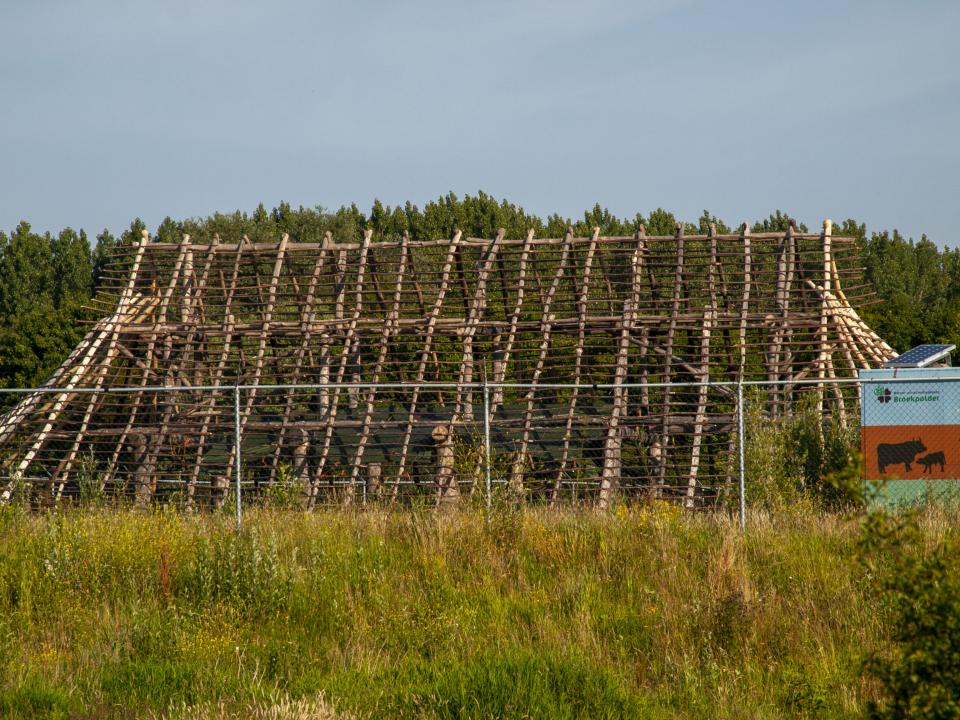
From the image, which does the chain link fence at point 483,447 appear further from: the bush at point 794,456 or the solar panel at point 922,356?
the solar panel at point 922,356

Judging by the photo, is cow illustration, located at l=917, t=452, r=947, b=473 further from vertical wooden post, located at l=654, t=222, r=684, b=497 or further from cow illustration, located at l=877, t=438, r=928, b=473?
vertical wooden post, located at l=654, t=222, r=684, b=497

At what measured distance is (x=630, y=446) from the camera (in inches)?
660

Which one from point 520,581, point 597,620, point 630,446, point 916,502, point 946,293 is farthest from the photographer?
point 946,293

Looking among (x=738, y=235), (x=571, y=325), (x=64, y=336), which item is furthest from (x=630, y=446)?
(x=64, y=336)

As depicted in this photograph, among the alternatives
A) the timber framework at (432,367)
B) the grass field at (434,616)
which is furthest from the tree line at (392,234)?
the grass field at (434,616)

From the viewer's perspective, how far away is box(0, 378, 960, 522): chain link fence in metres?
11.6

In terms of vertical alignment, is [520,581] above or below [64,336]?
below

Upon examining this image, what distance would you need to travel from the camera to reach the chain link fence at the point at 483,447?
1163 centimetres

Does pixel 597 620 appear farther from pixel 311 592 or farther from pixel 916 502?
pixel 916 502

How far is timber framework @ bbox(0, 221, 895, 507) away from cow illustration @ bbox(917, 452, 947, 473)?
3.62 m

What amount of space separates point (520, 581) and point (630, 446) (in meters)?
7.95

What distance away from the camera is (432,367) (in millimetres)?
18984

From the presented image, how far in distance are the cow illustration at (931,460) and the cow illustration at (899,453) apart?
7 centimetres

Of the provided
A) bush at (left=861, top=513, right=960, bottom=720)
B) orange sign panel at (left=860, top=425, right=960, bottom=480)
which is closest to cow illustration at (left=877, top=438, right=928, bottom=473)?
orange sign panel at (left=860, top=425, right=960, bottom=480)
